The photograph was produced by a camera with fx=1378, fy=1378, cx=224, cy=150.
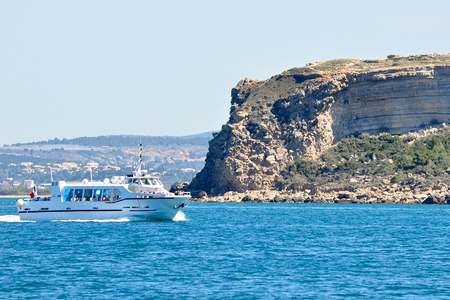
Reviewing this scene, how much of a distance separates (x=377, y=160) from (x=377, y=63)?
711 inches

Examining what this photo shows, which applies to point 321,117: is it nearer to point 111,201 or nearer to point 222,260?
point 111,201

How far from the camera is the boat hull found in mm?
92188

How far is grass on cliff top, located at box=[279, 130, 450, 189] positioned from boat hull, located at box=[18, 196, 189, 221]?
72.0 meters

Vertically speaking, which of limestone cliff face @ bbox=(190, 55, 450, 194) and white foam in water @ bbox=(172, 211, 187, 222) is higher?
limestone cliff face @ bbox=(190, 55, 450, 194)

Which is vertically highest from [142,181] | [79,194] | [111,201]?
[142,181]

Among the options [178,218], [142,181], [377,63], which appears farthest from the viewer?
[377,63]

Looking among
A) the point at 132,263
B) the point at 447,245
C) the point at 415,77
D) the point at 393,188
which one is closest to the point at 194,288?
the point at 132,263

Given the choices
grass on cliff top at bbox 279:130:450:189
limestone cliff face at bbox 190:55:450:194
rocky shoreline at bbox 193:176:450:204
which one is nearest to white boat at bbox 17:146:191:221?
rocky shoreline at bbox 193:176:450:204

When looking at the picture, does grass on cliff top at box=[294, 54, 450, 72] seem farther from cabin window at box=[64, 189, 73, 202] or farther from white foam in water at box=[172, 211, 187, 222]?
cabin window at box=[64, 189, 73, 202]

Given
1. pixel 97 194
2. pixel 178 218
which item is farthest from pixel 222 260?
pixel 178 218

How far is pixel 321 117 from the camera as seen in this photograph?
170875 mm

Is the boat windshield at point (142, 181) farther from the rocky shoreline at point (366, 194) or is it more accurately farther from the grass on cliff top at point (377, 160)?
the grass on cliff top at point (377, 160)

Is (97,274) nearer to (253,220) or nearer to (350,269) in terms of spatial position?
(350,269)

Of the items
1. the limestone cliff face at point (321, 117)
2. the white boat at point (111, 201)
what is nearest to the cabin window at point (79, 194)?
the white boat at point (111, 201)
